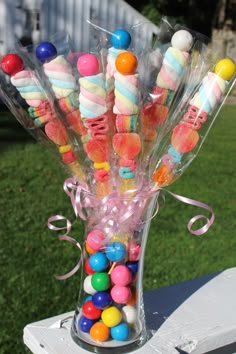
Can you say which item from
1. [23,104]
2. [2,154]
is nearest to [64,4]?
[2,154]

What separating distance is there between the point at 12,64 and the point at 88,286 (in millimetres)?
485

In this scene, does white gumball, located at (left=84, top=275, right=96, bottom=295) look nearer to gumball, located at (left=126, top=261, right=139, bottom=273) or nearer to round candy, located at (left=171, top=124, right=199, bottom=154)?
gumball, located at (left=126, top=261, right=139, bottom=273)

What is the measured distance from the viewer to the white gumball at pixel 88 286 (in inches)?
47.8

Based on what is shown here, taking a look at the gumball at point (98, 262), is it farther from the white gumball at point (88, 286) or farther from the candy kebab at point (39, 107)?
the candy kebab at point (39, 107)

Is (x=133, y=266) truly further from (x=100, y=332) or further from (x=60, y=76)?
(x=60, y=76)

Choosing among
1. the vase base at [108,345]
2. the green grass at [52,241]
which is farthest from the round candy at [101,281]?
the green grass at [52,241]

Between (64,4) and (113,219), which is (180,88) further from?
(64,4)

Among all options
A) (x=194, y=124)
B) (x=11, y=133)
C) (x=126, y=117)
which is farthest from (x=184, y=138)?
(x=11, y=133)

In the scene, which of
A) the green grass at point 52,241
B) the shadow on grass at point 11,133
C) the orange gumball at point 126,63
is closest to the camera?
the orange gumball at point 126,63

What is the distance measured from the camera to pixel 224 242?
3.44m

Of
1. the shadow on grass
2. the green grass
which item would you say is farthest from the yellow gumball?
the shadow on grass

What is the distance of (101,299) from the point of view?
3.90 ft

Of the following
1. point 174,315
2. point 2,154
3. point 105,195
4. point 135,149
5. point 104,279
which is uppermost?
point 135,149

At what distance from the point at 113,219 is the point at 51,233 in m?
2.17
